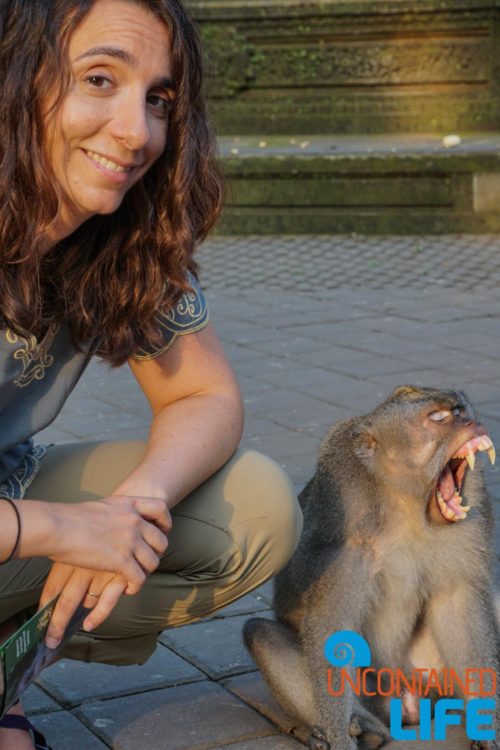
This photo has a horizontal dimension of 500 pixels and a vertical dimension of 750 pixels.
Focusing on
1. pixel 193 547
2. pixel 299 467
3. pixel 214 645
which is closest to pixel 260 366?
pixel 299 467

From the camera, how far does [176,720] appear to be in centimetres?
289

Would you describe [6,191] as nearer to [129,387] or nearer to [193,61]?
[193,61]

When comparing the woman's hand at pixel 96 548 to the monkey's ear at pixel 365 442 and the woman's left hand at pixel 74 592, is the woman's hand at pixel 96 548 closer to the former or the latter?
the woman's left hand at pixel 74 592

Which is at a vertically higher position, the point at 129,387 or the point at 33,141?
the point at 33,141

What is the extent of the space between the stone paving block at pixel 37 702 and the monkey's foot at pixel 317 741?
1.90ft

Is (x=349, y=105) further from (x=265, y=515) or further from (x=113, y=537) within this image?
(x=113, y=537)

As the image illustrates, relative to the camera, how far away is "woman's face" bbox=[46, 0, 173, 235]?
240 cm

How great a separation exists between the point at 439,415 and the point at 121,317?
63 centimetres

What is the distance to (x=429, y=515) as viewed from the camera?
2.70 metres

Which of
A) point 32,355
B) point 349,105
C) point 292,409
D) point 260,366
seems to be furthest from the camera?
point 349,105

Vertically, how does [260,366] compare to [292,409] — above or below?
above

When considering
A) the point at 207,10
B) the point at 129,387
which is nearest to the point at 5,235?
the point at 129,387

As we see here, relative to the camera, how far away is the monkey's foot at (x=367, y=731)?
2.70 metres

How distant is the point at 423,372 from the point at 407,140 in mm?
5806
